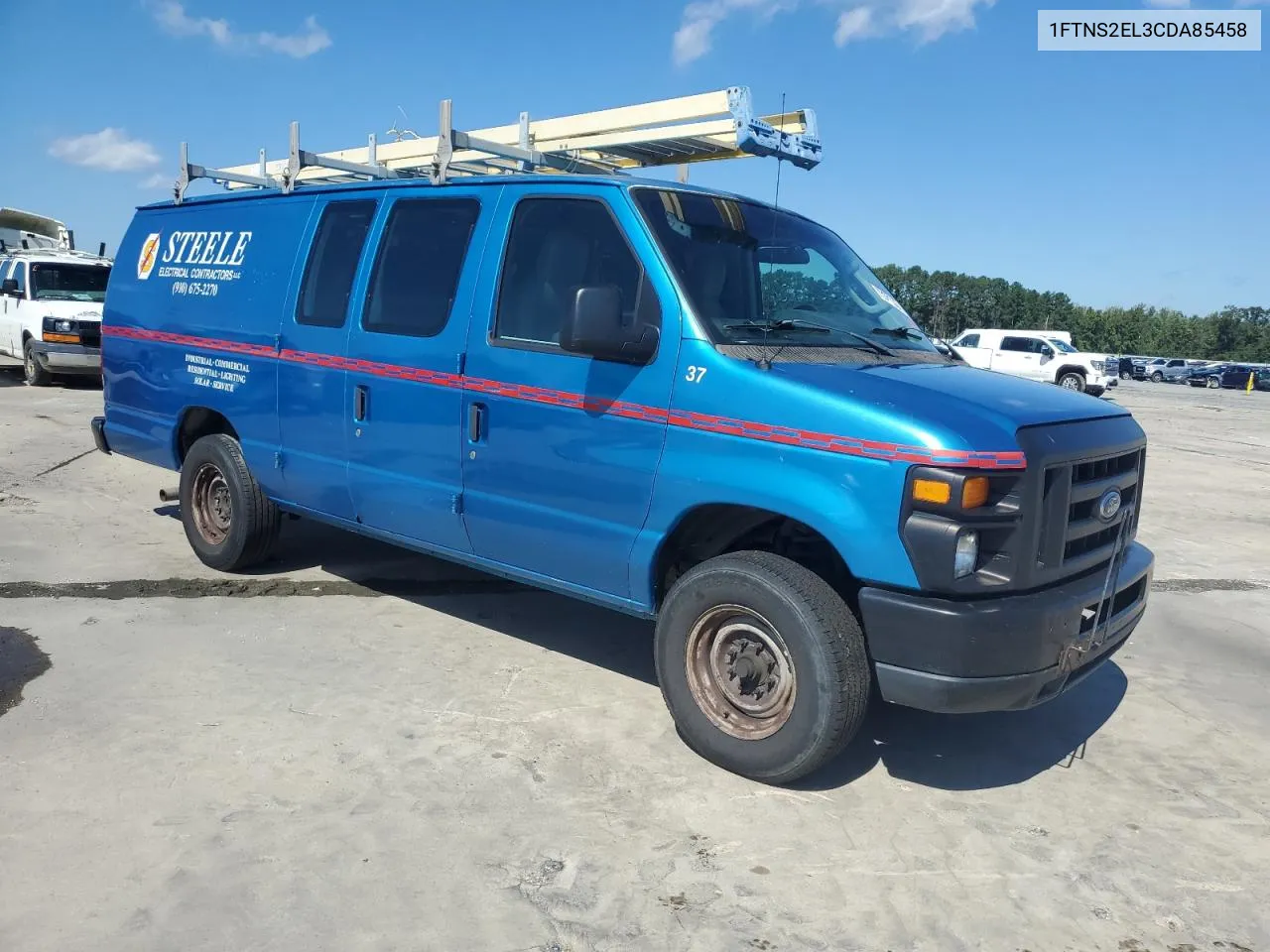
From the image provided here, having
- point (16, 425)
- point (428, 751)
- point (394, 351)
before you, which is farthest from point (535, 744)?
point (16, 425)

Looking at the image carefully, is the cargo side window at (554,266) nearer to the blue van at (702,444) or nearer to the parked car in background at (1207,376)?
the blue van at (702,444)

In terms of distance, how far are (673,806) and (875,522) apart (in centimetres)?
126

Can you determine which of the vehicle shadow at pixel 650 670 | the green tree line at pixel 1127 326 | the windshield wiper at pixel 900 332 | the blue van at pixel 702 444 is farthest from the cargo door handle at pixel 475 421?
the green tree line at pixel 1127 326

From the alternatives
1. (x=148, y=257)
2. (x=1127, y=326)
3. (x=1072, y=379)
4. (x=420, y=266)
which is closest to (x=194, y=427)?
(x=148, y=257)

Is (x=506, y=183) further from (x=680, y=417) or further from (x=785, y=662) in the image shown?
(x=785, y=662)

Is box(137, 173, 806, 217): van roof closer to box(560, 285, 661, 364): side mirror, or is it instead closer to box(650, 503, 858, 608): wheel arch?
box(560, 285, 661, 364): side mirror

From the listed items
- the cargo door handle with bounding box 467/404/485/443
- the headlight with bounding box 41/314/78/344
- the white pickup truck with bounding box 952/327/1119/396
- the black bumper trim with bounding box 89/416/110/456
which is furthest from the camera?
the white pickup truck with bounding box 952/327/1119/396

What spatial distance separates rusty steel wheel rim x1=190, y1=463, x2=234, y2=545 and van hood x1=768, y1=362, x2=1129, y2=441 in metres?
3.98

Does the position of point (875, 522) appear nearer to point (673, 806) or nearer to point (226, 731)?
point (673, 806)

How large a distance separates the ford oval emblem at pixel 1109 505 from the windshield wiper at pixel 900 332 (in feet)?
4.05

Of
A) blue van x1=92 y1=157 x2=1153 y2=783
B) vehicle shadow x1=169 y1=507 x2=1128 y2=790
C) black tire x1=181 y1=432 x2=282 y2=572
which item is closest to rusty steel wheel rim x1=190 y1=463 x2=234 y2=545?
black tire x1=181 y1=432 x2=282 y2=572

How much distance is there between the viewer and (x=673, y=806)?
3.63 metres

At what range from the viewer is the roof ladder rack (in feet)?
16.9

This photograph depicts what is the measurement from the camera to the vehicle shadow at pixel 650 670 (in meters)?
4.12
